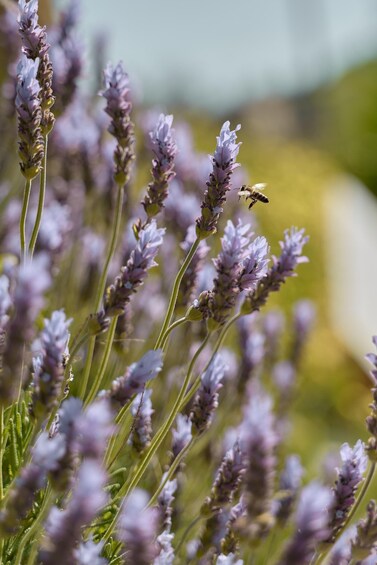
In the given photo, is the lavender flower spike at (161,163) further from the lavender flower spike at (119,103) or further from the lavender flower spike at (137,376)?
the lavender flower spike at (137,376)

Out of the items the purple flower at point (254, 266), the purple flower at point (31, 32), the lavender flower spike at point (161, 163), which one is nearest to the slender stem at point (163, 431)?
the purple flower at point (254, 266)

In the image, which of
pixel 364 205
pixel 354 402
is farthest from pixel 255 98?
pixel 354 402

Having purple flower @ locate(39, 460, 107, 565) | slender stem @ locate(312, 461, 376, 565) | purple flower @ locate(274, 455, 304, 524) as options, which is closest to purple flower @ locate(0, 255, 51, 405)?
purple flower @ locate(39, 460, 107, 565)

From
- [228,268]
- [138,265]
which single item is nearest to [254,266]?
[228,268]

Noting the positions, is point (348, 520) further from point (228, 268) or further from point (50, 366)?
point (50, 366)

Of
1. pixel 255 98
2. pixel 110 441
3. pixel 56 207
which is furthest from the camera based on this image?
pixel 255 98

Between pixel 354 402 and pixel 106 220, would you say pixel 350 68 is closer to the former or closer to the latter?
pixel 354 402

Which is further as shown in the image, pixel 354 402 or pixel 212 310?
pixel 354 402
